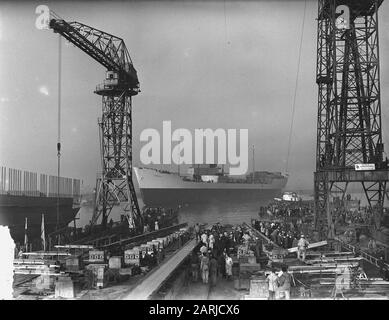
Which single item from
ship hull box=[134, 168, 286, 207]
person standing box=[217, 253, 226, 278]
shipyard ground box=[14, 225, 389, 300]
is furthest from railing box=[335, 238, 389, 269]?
ship hull box=[134, 168, 286, 207]

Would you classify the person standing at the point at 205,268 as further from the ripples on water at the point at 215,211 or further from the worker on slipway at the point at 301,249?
the ripples on water at the point at 215,211

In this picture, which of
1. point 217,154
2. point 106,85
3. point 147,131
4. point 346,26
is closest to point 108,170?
point 106,85

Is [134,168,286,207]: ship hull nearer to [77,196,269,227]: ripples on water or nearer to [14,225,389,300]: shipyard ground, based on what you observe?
[77,196,269,227]: ripples on water

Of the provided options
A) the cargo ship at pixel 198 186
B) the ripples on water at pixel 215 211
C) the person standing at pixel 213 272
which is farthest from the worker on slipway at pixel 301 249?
the ripples on water at pixel 215 211

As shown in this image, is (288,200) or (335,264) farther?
(288,200)

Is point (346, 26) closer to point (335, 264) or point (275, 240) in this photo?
point (275, 240)

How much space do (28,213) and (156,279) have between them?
Answer: 21.3m

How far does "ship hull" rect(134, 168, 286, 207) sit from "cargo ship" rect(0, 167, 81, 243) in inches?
650

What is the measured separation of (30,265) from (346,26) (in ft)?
83.0

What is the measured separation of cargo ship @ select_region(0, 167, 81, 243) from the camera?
99.9ft

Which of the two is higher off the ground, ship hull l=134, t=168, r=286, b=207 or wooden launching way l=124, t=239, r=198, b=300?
ship hull l=134, t=168, r=286, b=207

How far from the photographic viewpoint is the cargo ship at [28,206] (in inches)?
1199
